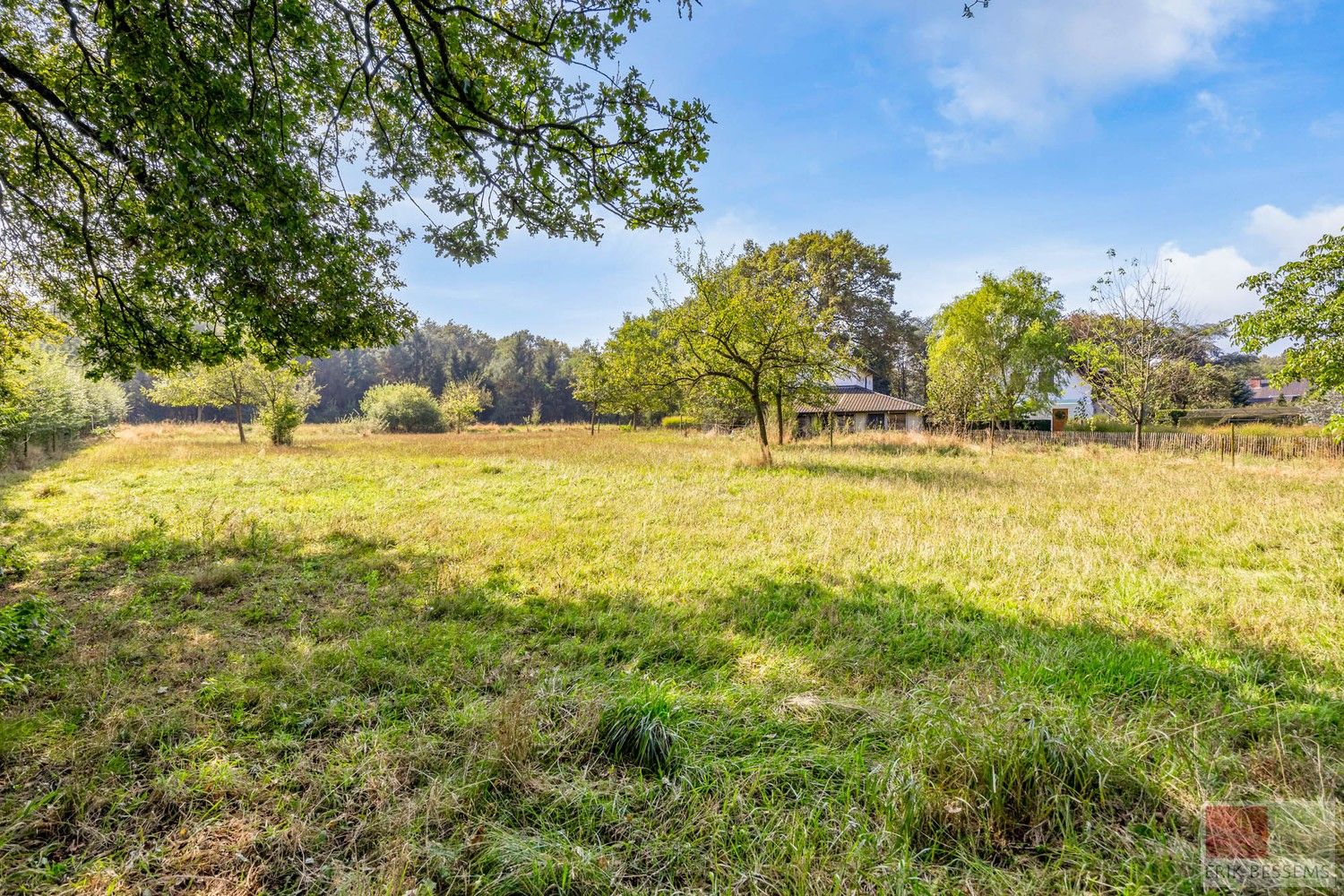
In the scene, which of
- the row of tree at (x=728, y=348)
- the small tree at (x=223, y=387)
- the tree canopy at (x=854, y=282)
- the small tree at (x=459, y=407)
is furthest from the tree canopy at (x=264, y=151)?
the small tree at (x=459, y=407)

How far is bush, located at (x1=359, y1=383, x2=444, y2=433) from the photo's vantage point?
150ft

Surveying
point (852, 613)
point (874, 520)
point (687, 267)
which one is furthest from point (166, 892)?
point (687, 267)

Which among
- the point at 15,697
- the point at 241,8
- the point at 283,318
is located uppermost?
the point at 241,8

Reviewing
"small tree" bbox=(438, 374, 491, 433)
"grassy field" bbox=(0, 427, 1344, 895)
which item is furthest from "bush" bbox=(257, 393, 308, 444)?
"grassy field" bbox=(0, 427, 1344, 895)

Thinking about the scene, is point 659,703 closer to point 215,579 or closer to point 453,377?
point 215,579

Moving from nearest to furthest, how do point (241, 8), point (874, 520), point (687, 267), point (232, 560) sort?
point (241, 8), point (232, 560), point (874, 520), point (687, 267)

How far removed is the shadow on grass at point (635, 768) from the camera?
2119 millimetres

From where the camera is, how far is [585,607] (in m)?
5.11

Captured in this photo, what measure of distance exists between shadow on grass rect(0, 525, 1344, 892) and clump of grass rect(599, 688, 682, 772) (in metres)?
0.07

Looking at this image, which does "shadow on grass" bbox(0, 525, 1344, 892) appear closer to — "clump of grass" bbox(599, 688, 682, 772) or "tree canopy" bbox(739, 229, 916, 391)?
"clump of grass" bbox(599, 688, 682, 772)

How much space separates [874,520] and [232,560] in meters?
9.36

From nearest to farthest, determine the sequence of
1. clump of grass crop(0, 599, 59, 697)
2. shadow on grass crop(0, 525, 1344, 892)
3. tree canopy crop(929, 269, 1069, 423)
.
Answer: shadow on grass crop(0, 525, 1344, 892), clump of grass crop(0, 599, 59, 697), tree canopy crop(929, 269, 1069, 423)

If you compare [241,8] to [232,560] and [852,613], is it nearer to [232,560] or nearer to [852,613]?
[232,560]

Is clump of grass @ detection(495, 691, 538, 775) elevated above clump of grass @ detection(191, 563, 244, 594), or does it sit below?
below
